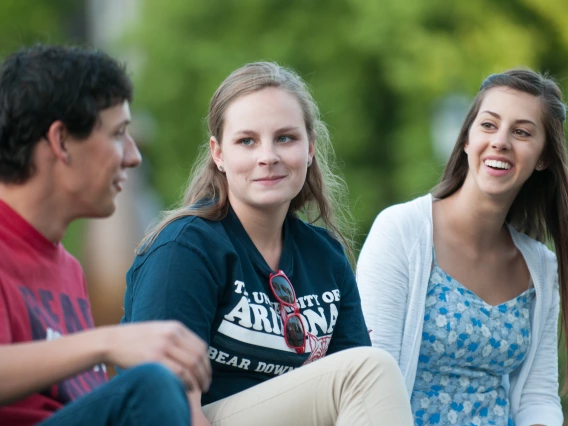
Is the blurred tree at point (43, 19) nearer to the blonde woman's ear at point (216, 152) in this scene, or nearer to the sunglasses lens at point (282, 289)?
the blonde woman's ear at point (216, 152)

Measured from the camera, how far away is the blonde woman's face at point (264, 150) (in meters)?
3.08

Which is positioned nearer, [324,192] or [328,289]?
[328,289]

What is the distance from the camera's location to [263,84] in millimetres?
3176

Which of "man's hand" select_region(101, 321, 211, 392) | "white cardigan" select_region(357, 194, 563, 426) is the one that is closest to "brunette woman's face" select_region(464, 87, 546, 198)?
"white cardigan" select_region(357, 194, 563, 426)

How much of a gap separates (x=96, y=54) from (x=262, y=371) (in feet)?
3.51

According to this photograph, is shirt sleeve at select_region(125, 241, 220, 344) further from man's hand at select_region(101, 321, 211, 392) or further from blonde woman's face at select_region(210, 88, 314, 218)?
man's hand at select_region(101, 321, 211, 392)

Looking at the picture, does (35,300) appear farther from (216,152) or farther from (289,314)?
(216,152)

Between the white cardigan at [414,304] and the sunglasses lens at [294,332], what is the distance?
62 cm

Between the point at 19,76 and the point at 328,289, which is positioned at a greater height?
the point at 19,76

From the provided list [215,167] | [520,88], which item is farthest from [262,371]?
[520,88]

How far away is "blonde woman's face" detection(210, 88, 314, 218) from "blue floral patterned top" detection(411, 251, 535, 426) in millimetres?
790

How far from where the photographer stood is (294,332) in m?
2.99

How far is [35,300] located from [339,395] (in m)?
0.82

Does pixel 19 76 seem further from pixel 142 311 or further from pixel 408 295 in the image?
pixel 408 295
